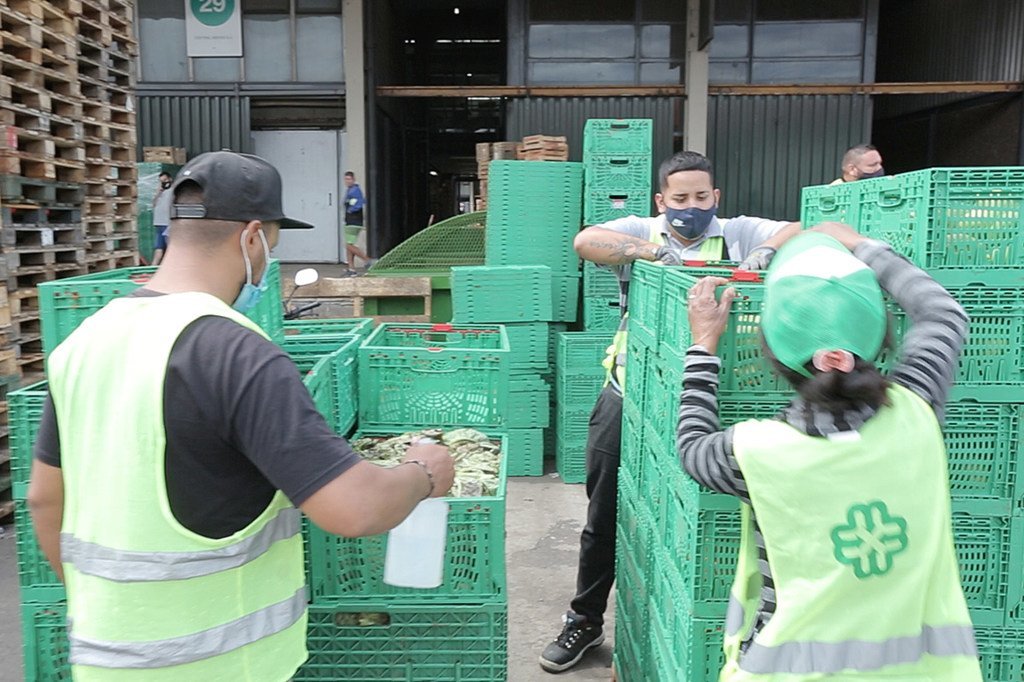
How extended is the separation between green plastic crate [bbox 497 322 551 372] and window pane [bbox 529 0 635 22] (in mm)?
9962

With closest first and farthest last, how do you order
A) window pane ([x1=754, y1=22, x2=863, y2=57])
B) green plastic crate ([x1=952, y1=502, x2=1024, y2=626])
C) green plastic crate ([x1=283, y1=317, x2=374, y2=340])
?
green plastic crate ([x1=952, y1=502, x2=1024, y2=626]) < green plastic crate ([x1=283, y1=317, x2=374, y2=340]) < window pane ([x1=754, y1=22, x2=863, y2=57])

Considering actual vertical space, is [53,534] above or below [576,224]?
below

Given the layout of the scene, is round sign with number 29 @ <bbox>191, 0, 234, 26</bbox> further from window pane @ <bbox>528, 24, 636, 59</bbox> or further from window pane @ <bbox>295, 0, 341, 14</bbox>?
window pane @ <bbox>528, 24, 636, 59</bbox>

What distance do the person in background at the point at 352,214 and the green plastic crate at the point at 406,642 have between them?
11749 mm

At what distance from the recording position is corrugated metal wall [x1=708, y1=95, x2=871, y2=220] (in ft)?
49.2

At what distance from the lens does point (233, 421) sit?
1.60 meters

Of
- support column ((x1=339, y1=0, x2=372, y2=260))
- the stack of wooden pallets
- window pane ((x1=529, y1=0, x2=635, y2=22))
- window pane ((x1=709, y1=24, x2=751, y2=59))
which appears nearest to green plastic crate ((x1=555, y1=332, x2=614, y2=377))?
the stack of wooden pallets

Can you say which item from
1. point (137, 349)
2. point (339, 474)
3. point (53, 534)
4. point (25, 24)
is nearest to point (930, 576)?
point (339, 474)

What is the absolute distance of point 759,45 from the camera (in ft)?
50.1

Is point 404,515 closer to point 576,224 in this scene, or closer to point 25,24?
point 25,24

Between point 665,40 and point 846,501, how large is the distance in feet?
49.0

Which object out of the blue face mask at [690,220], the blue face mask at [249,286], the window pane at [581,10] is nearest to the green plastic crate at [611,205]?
the blue face mask at [690,220]

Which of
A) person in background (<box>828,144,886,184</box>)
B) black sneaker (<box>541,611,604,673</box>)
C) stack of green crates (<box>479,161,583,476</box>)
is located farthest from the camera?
stack of green crates (<box>479,161,583,476</box>)

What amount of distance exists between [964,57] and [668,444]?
1804 cm
